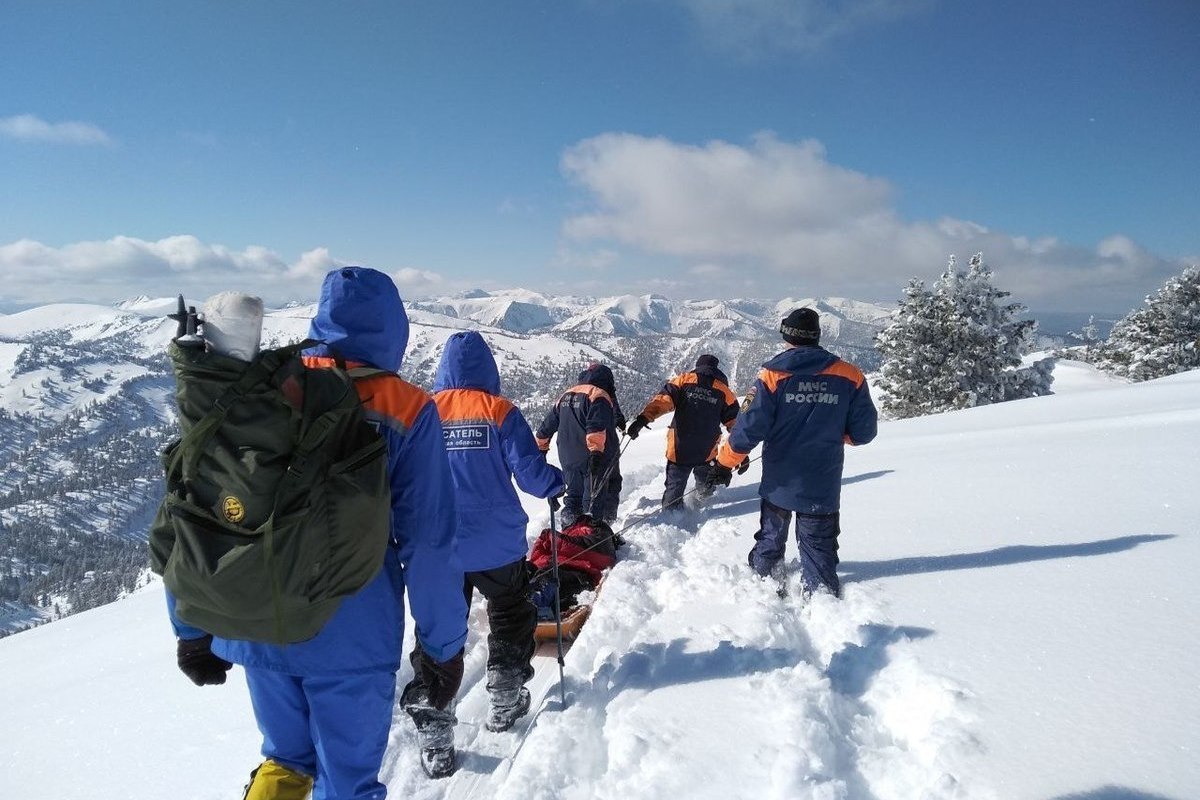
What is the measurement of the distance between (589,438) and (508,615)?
335cm

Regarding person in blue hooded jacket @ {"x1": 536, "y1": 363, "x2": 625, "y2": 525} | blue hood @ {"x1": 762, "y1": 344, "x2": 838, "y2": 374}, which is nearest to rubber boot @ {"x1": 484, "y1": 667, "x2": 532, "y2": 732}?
blue hood @ {"x1": 762, "y1": 344, "x2": 838, "y2": 374}

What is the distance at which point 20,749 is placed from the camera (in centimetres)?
353

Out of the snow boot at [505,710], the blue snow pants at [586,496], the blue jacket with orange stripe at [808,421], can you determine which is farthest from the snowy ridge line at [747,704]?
the blue snow pants at [586,496]

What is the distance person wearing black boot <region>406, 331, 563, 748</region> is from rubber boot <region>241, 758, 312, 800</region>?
60.3 inches

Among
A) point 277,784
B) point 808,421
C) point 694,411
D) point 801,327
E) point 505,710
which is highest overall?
point 801,327

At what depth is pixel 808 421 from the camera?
4.52 meters

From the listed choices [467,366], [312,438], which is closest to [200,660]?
[312,438]

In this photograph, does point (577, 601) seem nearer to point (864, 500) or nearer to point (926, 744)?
point (926, 744)

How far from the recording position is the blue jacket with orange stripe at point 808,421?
444 centimetres

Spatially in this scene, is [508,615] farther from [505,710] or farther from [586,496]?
[586,496]

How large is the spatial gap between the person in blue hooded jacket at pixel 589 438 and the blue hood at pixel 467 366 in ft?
9.98

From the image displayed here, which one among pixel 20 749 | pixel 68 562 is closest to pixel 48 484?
pixel 68 562

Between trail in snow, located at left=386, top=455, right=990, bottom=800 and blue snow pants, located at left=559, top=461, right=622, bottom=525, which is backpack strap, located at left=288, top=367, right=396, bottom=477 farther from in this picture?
blue snow pants, located at left=559, top=461, right=622, bottom=525

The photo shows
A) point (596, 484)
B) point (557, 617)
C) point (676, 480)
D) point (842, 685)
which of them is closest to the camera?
point (842, 685)
